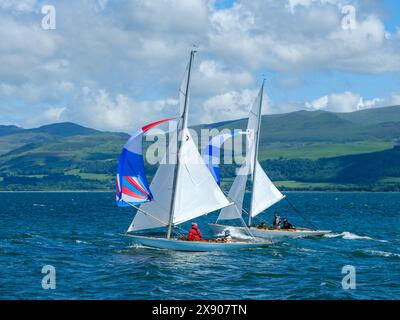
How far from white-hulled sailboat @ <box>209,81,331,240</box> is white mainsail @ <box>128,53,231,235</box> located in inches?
523

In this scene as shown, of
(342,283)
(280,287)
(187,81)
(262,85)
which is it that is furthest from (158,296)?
(262,85)

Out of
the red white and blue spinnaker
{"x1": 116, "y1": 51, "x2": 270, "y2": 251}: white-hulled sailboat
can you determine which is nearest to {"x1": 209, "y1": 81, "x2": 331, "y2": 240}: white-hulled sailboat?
{"x1": 116, "y1": 51, "x2": 270, "y2": 251}: white-hulled sailboat

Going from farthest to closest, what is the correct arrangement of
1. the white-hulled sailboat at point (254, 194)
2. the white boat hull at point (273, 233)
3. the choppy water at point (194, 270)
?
the white-hulled sailboat at point (254, 194) → the white boat hull at point (273, 233) → the choppy water at point (194, 270)

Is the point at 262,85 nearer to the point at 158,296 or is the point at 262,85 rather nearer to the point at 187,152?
the point at 187,152

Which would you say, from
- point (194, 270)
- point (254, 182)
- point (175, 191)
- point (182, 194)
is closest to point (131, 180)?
point (175, 191)

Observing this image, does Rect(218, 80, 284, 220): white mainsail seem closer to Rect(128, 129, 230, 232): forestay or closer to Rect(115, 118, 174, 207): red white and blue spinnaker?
Rect(128, 129, 230, 232): forestay

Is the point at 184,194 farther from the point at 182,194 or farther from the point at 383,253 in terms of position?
the point at 383,253

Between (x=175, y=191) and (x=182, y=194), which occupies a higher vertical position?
(x=175, y=191)

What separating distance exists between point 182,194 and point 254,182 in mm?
19858

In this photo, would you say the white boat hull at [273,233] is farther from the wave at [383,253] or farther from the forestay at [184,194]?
the forestay at [184,194]

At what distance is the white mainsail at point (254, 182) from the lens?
7250 cm

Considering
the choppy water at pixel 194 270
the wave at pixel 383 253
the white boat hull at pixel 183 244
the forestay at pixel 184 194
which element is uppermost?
the forestay at pixel 184 194

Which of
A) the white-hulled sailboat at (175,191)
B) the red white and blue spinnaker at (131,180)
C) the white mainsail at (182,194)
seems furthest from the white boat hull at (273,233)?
the red white and blue spinnaker at (131,180)

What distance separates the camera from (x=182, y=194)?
56531 mm
